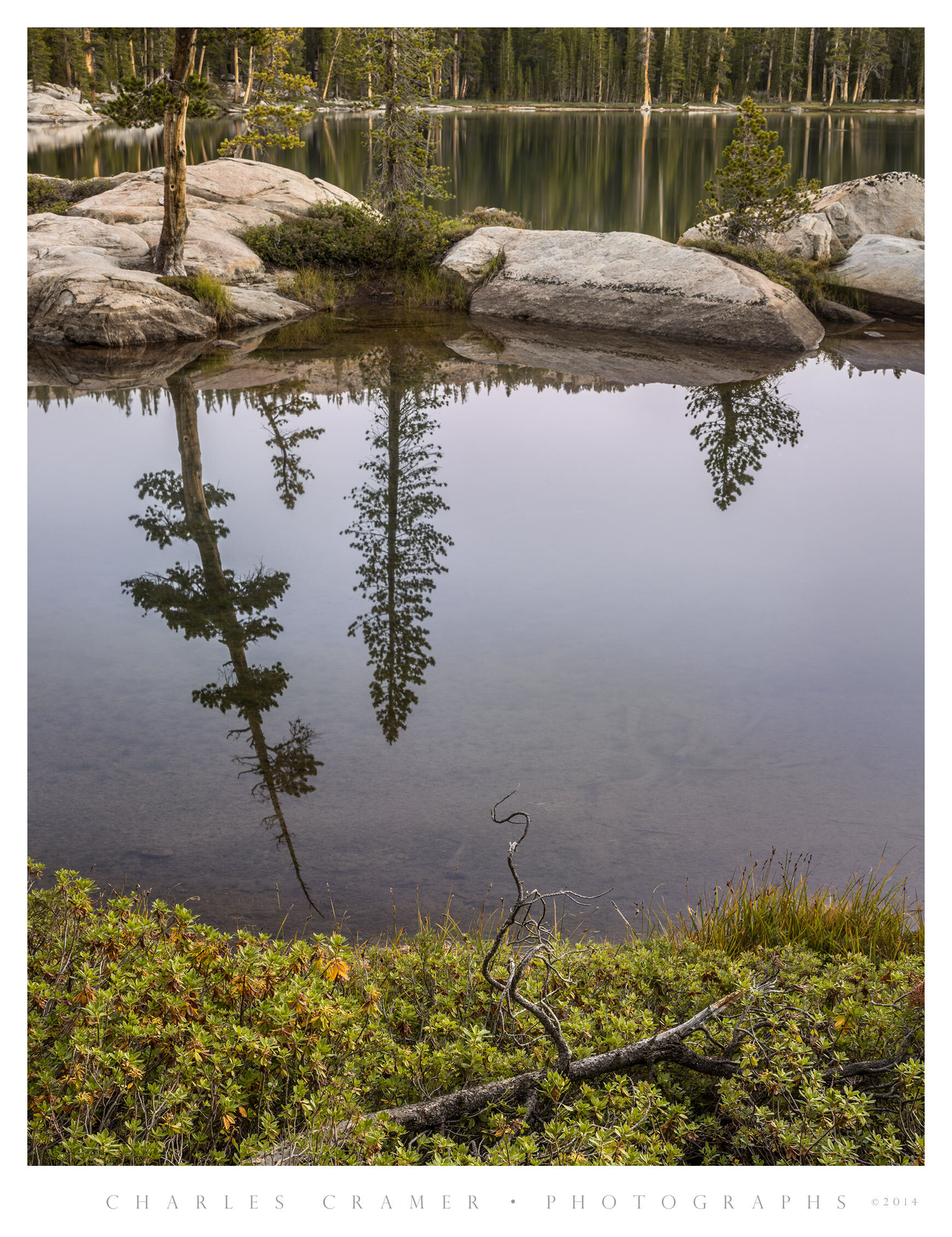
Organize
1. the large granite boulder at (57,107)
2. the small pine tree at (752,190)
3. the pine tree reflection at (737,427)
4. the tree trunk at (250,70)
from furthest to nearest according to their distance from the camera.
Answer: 1. the large granite boulder at (57,107)
2. the tree trunk at (250,70)
3. the small pine tree at (752,190)
4. the pine tree reflection at (737,427)

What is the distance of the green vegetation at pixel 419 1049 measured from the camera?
8.48ft

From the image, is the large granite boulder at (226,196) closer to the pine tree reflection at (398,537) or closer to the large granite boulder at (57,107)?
the pine tree reflection at (398,537)

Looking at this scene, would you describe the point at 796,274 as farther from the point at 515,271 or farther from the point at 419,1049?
the point at 419,1049

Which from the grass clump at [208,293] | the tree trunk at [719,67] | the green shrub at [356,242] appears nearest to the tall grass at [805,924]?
the grass clump at [208,293]

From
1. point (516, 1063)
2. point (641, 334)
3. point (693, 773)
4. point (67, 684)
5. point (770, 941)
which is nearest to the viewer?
point (516, 1063)

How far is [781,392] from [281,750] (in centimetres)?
880

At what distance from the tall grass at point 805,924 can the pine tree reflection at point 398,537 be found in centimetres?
214

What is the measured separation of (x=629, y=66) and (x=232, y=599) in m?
74.1

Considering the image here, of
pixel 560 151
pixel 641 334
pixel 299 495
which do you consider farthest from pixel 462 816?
pixel 560 151

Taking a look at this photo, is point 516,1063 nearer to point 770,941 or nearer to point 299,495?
point 770,941

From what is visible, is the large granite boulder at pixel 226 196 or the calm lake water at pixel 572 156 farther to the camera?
the calm lake water at pixel 572 156

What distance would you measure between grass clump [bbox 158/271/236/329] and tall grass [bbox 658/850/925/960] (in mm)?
12362

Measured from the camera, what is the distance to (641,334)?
48.2 feet

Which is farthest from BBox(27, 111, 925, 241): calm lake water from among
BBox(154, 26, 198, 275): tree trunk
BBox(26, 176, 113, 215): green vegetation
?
BBox(26, 176, 113, 215): green vegetation
